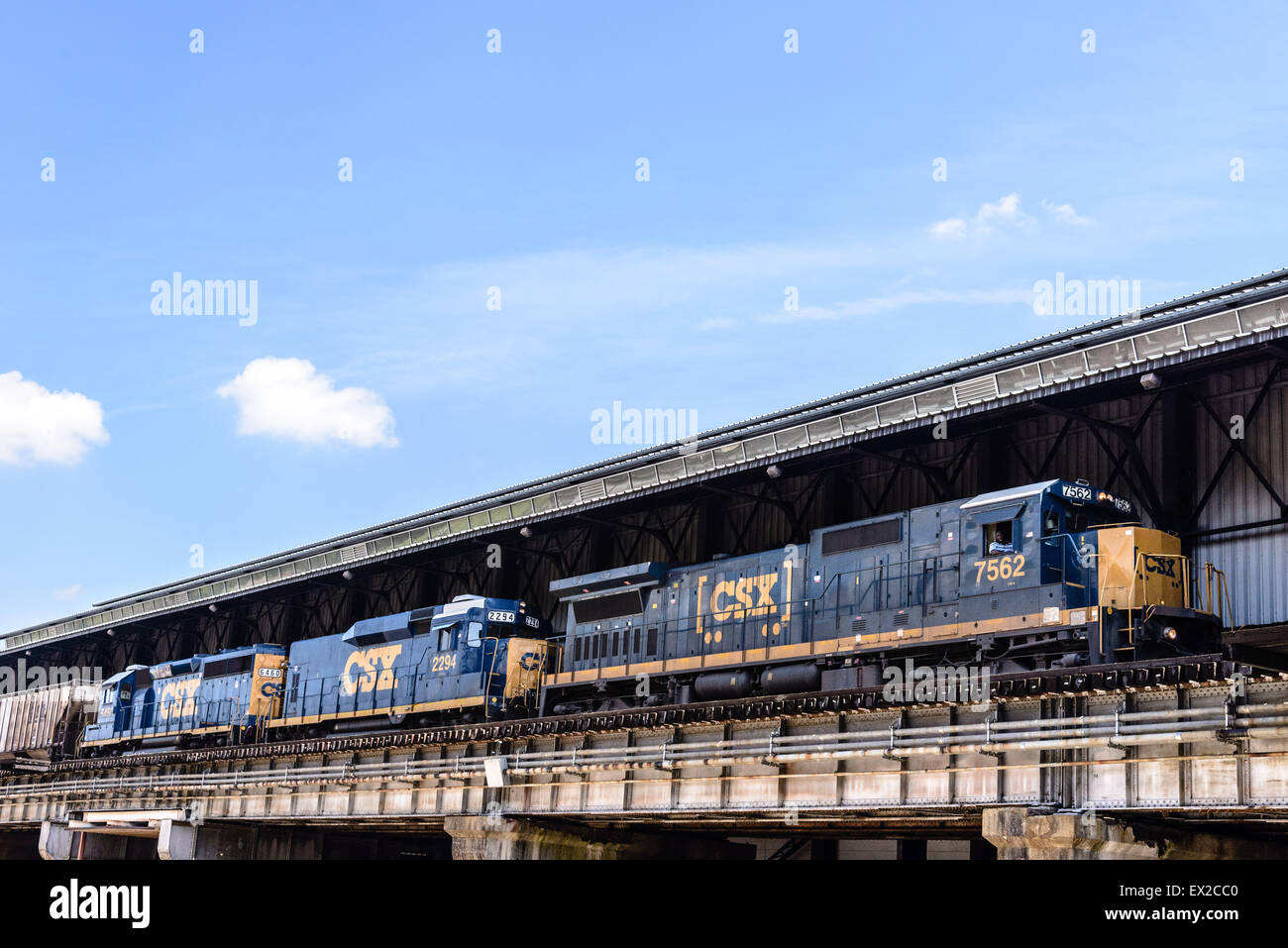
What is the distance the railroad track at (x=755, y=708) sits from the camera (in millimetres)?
16672

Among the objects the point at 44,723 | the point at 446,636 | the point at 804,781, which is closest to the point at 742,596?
the point at 804,781

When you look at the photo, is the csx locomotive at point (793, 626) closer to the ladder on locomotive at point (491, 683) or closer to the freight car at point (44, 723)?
the ladder on locomotive at point (491, 683)

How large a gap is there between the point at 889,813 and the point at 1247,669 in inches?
276

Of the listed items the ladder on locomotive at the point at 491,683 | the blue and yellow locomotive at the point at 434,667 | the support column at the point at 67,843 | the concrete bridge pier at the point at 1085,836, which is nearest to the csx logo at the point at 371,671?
the blue and yellow locomotive at the point at 434,667

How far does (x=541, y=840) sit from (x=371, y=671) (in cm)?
1130

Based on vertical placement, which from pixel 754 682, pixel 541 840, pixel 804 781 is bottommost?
pixel 541 840

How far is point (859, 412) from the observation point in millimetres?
27047

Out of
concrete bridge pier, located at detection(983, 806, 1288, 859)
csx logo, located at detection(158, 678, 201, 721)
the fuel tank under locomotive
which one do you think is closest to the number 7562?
the fuel tank under locomotive

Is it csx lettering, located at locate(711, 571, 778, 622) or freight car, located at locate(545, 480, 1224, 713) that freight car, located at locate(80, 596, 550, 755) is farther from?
csx lettering, located at locate(711, 571, 778, 622)

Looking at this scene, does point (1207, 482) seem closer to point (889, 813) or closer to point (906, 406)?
point (906, 406)

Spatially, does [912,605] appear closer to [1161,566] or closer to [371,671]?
[1161,566]

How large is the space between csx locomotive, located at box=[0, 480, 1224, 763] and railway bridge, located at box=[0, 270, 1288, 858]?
186cm

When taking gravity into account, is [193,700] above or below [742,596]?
below

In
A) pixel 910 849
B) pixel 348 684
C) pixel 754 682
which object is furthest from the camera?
pixel 348 684
